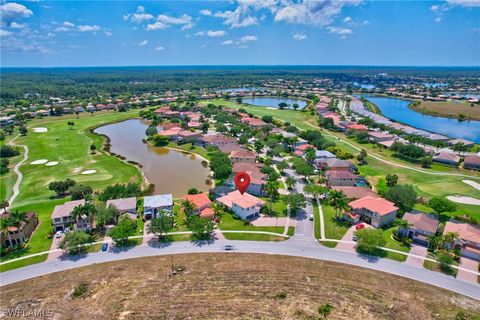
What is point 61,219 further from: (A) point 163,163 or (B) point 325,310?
(B) point 325,310

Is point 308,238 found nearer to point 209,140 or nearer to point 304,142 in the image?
point 304,142

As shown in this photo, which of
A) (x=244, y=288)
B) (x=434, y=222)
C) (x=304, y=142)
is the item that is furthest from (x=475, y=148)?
(x=244, y=288)

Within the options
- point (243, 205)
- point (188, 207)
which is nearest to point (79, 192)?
point (188, 207)

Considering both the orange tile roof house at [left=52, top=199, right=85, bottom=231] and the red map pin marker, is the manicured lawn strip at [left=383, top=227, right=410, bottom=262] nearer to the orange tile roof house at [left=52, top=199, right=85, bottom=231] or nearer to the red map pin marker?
the red map pin marker

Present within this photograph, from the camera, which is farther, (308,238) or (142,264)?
(308,238)

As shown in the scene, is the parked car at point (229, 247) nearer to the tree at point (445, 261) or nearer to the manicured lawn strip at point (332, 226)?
the manicured lawn strip at point (332, 226)
